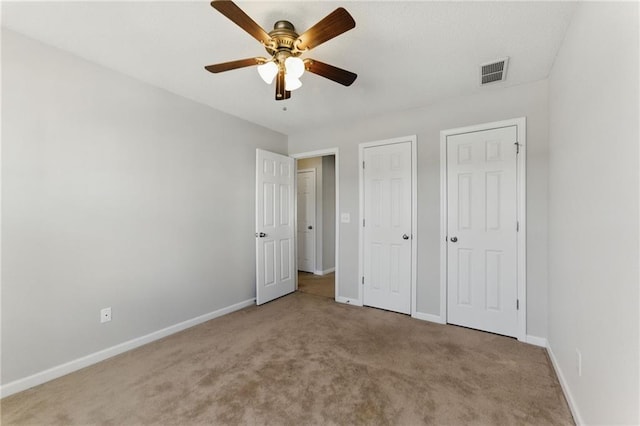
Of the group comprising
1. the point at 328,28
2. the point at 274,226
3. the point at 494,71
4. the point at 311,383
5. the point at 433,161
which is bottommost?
the point at 311,383

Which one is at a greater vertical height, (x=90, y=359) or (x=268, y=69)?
(x=268, y=69)

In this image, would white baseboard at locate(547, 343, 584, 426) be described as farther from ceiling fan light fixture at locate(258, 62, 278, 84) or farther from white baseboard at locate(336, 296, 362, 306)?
ceiling fan light fixture at locate(258, 62, 278, 84)

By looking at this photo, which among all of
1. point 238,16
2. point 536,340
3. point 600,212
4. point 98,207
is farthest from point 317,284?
point 238,16

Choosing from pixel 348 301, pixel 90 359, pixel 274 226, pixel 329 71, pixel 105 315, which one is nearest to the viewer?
pixel 329 71

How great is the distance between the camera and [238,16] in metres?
1.39

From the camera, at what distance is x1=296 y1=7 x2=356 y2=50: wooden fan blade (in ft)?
4.46

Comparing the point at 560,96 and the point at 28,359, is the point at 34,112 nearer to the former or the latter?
the point at 28,359

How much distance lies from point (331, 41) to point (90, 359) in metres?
3.14

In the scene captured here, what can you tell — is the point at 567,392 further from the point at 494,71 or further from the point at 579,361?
the point at 494,71

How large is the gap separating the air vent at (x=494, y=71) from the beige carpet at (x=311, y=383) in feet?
8.05

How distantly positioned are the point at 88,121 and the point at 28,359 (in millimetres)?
1832

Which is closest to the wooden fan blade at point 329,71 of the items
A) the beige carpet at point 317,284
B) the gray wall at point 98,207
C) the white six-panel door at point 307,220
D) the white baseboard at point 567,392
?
the gray wall at point 98,207

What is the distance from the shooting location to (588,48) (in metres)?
1.49

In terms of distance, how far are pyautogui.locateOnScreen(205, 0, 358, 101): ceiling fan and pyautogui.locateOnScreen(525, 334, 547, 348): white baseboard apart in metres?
2.82
